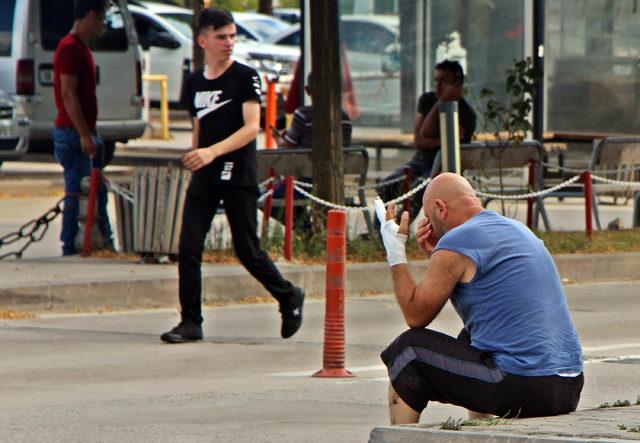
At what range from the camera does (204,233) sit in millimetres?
9391

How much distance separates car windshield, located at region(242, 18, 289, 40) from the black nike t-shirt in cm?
2758

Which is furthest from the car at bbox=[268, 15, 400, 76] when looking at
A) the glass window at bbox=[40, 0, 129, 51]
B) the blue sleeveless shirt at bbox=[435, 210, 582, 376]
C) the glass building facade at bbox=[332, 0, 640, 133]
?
the blue sleeveless shirt at bbox=[435, 210, 582, 376]

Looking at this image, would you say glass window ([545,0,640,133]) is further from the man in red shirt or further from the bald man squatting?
the bald man squatting

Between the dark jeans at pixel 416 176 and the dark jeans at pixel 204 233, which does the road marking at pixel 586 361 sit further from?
the dark jeans at pixel 416 176

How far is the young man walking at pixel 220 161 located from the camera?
30.5 feet

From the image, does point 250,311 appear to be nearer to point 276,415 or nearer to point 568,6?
point 276,415

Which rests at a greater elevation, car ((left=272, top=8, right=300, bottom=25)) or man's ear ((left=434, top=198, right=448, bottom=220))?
car ((left=272, top=8, right=300, bottom=25))

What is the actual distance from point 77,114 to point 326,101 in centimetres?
193

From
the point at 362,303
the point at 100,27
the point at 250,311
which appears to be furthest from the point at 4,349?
the point at 100,27

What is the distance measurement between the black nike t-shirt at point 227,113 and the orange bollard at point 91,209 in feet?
10.3

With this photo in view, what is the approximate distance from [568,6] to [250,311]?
9.32m

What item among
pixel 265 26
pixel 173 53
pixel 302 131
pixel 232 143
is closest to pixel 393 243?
pixel 232 143

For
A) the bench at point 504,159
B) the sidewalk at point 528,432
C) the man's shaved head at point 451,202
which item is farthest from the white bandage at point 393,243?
the bench at point 504,159

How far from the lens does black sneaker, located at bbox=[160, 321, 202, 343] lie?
9430mm
